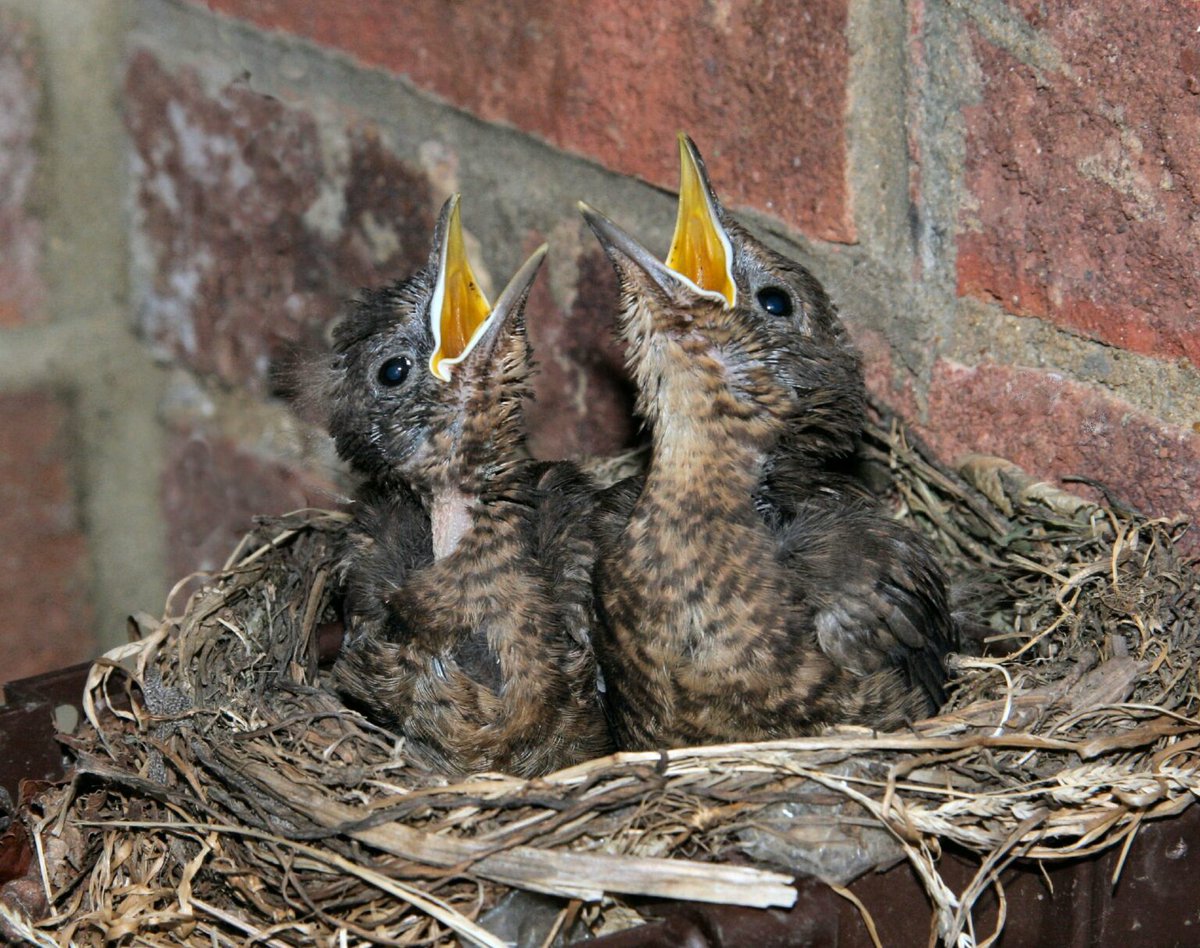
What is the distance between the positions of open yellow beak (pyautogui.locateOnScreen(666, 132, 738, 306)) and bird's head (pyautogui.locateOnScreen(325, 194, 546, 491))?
16 cm

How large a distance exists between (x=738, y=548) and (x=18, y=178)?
4.93 ft

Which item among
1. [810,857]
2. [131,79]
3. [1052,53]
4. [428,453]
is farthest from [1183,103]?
[131,79]

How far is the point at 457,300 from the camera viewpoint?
179 centimetres

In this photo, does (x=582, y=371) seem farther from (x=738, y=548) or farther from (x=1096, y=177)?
(x=1096, y=177)

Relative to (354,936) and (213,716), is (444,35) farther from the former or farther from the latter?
(354,936)

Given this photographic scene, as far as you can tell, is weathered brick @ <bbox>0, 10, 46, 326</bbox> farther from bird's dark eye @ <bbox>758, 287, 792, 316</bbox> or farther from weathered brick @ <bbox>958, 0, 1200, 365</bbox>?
weathered brick @ <bbox>958, 0, 1200, 365</bbox>

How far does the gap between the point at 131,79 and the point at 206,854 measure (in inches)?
60.6

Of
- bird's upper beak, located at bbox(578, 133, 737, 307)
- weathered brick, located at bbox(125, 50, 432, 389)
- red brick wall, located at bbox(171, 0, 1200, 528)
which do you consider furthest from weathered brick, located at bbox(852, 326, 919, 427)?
weathered brick, located at bbox(125, 50, 432, 389)

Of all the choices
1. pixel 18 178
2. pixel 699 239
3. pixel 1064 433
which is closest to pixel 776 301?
pixel 699 239

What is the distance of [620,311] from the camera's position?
1.58 m

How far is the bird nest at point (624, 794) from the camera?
1.19 metres

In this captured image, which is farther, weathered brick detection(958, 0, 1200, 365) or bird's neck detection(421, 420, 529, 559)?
bird's neck detection(421, 420, 529, 559)

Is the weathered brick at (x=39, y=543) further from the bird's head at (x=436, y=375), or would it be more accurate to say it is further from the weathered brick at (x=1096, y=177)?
the weathered brick at (x=1096, y=177)

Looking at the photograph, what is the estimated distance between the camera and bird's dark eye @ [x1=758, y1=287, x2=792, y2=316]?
5.39ft
